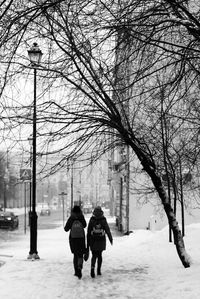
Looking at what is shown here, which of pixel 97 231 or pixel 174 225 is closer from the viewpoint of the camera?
pixel 97 231

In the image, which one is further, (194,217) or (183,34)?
(194,217)

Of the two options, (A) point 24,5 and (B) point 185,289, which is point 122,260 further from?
(A) point 24,5

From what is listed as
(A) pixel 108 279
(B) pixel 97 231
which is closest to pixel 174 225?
(B) pixel 97 231

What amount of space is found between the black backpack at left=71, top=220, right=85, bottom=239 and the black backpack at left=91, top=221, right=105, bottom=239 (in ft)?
0.79

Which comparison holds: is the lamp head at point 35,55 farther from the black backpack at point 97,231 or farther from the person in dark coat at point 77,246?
the black backpack at point 97,231

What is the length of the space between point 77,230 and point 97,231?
439mm

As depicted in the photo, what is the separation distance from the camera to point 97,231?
11.5 m

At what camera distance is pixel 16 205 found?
13200cm

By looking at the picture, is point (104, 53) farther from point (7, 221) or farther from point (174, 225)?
point (7, 221)

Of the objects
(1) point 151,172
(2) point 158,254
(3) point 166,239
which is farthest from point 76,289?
(3) point 166,239

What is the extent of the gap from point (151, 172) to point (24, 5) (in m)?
6.23

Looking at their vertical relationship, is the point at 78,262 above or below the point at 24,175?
below

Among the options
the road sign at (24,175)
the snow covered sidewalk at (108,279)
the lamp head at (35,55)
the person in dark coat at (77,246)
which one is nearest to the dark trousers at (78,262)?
the person in dark coat at (77,246)

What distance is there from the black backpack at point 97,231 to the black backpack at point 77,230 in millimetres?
241
